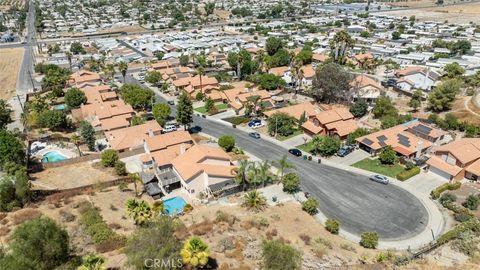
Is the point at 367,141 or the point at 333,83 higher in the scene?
the point at 333,83

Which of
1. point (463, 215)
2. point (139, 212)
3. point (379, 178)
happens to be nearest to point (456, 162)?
point (379, 178)

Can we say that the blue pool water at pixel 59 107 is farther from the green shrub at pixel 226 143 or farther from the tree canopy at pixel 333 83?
the tree canopy at pixel 333 83

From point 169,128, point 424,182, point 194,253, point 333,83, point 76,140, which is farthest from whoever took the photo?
point 333,83

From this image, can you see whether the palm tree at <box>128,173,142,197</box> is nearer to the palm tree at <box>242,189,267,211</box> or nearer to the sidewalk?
the palm tree at <box>242,189,267,211</box>

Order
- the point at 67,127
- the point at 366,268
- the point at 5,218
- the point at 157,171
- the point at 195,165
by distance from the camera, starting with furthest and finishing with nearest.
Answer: the point at 67,127
the point at 157,171
the point at 195,165
the point at 5,218
the point at 366,268

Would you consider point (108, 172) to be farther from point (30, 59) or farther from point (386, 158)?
point (30, 59)

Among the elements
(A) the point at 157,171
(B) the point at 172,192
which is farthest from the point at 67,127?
(B) the point at 172,192

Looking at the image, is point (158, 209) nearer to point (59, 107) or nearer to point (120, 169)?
point (120, 169)
